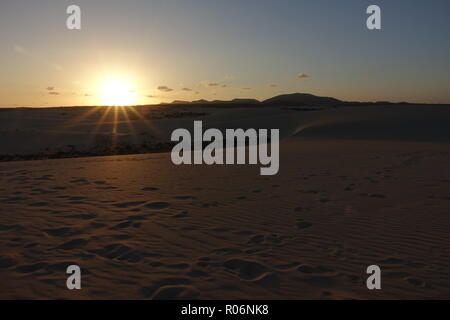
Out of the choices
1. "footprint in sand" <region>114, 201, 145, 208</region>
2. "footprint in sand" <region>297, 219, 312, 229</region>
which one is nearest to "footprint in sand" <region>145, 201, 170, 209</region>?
"footprint in sand" <region>114, 201, 145, 208</region>

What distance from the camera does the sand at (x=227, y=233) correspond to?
4.06 m

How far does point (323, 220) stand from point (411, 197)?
99.2 inches

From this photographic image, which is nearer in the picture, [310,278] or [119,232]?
[310,278]

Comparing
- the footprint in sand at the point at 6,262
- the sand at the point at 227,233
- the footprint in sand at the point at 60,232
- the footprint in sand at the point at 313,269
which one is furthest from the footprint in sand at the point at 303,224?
the footprint in sand at the point at 6,262

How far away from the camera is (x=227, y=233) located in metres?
5.68

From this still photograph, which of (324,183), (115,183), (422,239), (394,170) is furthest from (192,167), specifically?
(422,239)

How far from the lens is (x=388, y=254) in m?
4.84

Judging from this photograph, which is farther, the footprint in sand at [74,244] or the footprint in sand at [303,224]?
the footprint in sand at [303,224]

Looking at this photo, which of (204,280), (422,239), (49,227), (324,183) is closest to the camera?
(204,280)

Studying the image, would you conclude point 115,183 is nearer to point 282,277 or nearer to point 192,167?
point 192,167

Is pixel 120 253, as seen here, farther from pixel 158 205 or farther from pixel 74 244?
pixel 158 205

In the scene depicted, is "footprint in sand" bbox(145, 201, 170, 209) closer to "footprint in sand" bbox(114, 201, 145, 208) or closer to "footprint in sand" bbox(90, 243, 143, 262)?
"footprint in sand" bbox(114, 201, 145, 208)

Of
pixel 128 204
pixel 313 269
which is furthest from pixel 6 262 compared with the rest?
pixel 313 269

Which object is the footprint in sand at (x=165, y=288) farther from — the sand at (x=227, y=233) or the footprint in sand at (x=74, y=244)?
the footprint in sand at (x=74, y=244)
